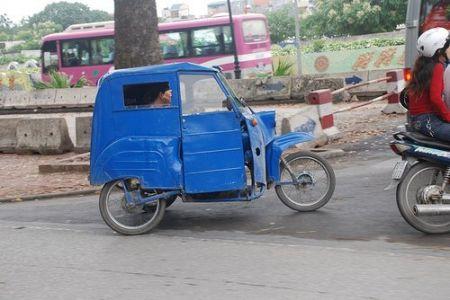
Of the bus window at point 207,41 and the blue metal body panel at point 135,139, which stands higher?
the blue metal body panel at point 135,139

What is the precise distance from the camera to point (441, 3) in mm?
9430

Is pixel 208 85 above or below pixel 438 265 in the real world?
above

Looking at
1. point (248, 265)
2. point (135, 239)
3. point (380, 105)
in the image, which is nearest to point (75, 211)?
point (135, 239)

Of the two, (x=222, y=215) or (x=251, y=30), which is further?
(x=251, y=30)

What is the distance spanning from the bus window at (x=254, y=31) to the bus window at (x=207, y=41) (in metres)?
1.21

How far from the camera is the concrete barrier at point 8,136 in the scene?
13836 millimetres

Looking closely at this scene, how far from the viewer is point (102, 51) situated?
32.5m

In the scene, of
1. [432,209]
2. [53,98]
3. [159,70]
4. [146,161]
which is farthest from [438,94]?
[53,98]

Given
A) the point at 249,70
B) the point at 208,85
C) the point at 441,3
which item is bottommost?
the point at 249,70

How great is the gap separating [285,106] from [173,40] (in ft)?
36.7

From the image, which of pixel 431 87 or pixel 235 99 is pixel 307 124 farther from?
pixel 431 87

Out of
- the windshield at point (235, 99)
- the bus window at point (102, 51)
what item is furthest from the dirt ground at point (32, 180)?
the bus window at point (102, 51)

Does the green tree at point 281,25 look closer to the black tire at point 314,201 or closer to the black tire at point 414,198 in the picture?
the black tire at point 314,201

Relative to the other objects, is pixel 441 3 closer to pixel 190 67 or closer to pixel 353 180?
pixel 353 180
